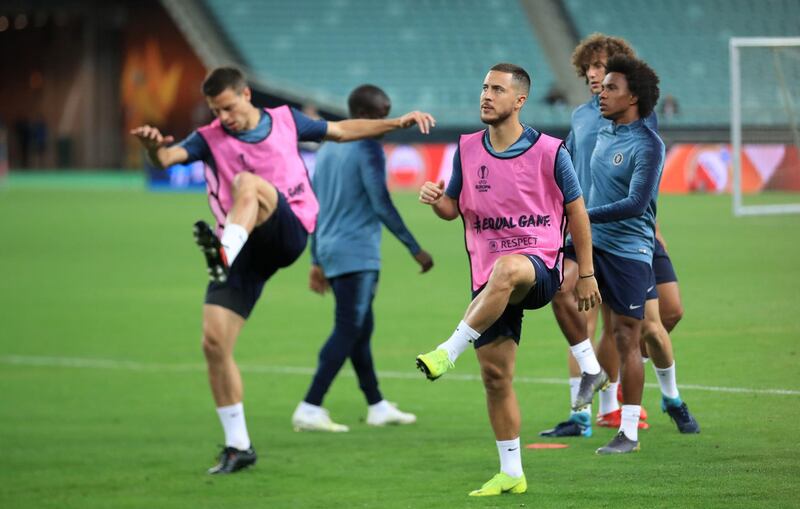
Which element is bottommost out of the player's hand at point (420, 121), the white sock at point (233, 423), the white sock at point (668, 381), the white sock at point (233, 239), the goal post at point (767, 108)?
the white sock at point (233, 423)

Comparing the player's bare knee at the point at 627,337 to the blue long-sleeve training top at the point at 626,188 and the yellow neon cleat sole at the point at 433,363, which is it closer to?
the blue long-sleeve training top at the point at 626,188

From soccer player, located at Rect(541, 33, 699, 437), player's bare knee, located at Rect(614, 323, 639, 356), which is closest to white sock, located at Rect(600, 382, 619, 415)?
soccer player, located at Rect(541, 33, 699, 437)

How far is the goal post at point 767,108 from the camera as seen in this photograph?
17.8 m

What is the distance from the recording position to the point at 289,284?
20.0 meters

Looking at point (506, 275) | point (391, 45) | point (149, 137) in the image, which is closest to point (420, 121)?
point (149, 137)

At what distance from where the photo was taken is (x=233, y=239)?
27.2 ft

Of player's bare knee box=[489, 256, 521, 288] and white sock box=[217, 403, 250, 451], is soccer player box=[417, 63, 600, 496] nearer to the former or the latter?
player's bare knee box=[489, 256, 521, 288]

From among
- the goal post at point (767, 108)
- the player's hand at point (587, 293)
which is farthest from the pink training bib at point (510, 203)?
the goal post at point (767, 108)

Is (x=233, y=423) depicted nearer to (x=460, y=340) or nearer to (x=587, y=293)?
(x=460, y=340)

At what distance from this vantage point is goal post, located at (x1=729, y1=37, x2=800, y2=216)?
58.5 feet

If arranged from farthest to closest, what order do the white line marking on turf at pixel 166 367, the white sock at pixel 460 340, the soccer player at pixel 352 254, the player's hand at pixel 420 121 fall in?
the white line marking on turf at pixel 166 367 < the soccer player at pixel 352 254 < the player's hand at pixel 420 121 < the white sock at pixel 460 340

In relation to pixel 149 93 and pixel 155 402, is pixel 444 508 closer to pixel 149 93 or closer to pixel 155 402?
pixel 155 402

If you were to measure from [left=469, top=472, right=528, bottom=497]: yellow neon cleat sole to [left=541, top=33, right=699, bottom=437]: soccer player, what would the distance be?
897 mm

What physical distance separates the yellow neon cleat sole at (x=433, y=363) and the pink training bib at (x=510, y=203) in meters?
0.57
